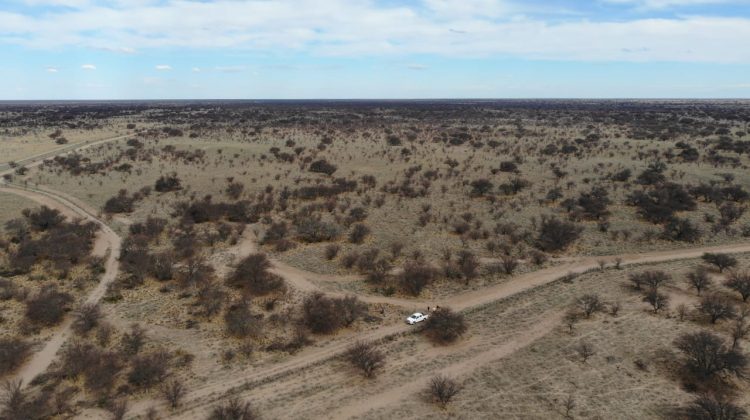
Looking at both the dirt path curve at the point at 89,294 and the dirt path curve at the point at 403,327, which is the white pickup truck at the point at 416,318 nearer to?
the dirt path curve at the point at 403,327

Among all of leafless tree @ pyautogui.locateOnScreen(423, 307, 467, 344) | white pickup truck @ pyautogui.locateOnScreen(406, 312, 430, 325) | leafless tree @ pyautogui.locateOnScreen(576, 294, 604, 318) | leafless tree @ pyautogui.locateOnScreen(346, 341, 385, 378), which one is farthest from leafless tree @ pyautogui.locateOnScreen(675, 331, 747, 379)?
leafless tree @ pyautogui.locateOnScreen(346, 341, 385, 378)

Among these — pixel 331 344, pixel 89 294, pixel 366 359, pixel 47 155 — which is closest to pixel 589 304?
pixel 366 359

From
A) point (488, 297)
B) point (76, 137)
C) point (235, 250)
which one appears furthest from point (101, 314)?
point (76, 137)

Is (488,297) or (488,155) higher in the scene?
(488,155)

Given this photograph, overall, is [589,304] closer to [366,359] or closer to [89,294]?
[366,359]

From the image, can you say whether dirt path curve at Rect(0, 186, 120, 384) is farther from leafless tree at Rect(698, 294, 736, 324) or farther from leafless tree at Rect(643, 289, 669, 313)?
leafless tree at Rect(698, 294, 736, 324)

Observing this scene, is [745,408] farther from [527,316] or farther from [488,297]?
[488,297]
